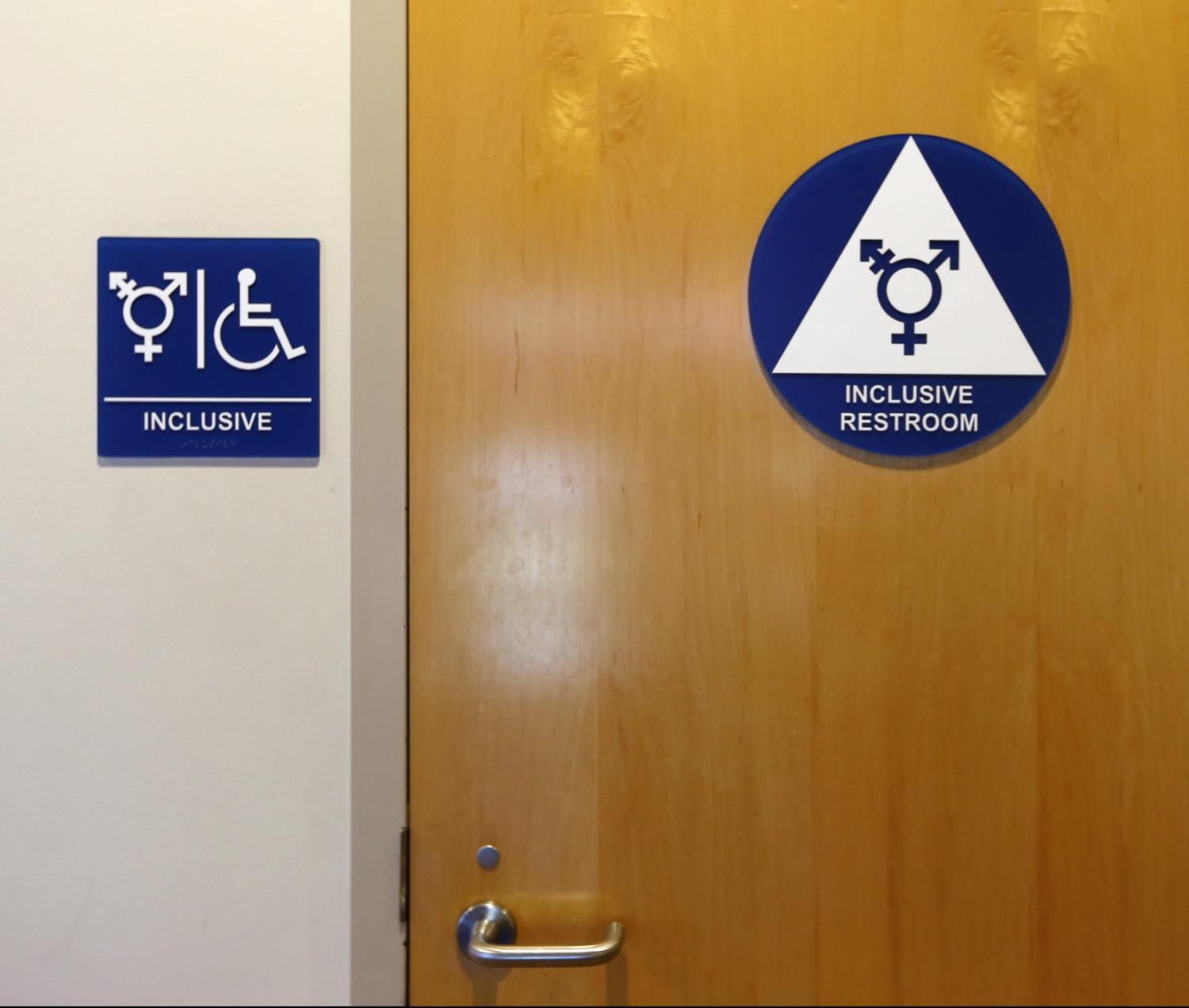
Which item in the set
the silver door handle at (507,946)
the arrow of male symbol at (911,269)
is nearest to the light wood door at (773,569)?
the silver door handle at (507,946)

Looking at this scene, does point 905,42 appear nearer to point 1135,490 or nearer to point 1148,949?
point 1135,490

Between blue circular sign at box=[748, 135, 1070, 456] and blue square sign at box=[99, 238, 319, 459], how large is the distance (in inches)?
19.4

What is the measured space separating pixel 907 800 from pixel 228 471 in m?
0.80

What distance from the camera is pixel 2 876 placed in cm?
93

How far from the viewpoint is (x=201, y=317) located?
92cm

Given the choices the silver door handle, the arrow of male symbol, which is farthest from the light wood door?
the arrow of male symbol

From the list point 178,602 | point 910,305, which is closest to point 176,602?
point 178,602

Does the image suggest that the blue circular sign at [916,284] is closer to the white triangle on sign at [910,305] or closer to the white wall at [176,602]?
the white triangle on sign at [910,305]

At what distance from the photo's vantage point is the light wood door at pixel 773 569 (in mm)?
934

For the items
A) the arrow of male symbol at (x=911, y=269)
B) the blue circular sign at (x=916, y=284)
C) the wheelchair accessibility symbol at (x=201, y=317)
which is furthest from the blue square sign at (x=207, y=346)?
the arrow of male symbol at (x=911, y=269)

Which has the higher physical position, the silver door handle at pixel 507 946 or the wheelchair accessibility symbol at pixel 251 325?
the wheelchair accessibility symbol at pixel 251 325

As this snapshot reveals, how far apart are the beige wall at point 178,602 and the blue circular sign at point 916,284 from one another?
0.48 meters

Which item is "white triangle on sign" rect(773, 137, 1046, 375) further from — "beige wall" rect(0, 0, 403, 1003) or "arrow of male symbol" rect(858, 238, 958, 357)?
"beige wall" rect(0, 0, 403, 1003)

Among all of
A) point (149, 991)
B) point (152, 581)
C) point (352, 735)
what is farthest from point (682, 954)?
point (152, 581)
